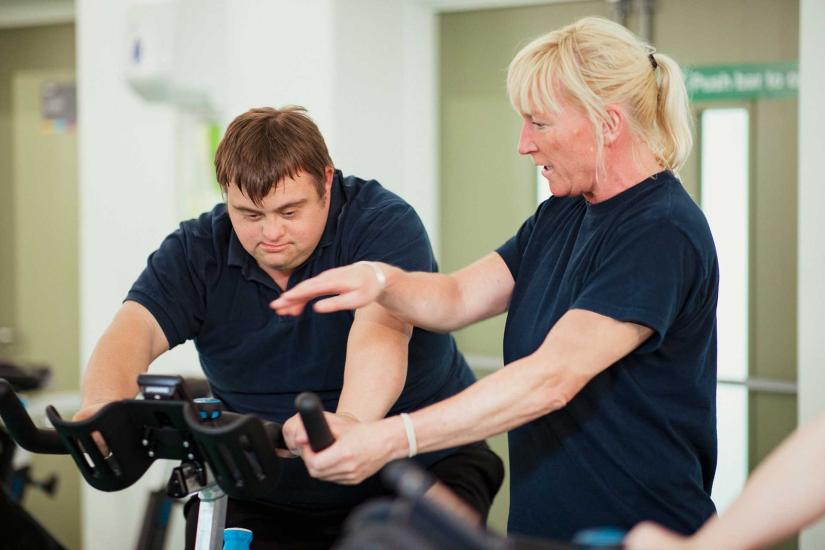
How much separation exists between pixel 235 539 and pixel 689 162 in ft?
6.79

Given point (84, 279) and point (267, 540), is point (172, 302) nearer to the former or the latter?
point (267, 540)

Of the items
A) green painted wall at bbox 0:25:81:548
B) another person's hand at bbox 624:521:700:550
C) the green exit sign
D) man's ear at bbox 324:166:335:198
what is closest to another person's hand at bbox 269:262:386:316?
man's ear at bbox 324:166:335:198

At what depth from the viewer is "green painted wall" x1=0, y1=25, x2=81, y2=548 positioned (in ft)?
14.4

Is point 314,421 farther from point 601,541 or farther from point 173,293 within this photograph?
point 173,293

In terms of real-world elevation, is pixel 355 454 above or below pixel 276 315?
below

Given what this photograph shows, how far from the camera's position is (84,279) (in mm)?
3725

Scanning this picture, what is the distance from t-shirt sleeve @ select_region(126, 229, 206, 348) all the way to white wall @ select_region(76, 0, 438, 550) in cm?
126

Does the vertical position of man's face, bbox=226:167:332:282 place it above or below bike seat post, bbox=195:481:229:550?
above

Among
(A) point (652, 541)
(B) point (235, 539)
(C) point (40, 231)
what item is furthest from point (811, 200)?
(C) point (40, 231)

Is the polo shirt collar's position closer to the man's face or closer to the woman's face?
the man's face

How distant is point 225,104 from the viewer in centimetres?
338

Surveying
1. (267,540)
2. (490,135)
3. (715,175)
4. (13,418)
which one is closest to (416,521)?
(13,418)

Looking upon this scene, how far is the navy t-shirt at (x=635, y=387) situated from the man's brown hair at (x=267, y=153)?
47cm

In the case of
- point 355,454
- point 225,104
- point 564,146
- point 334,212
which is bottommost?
point 355,454
